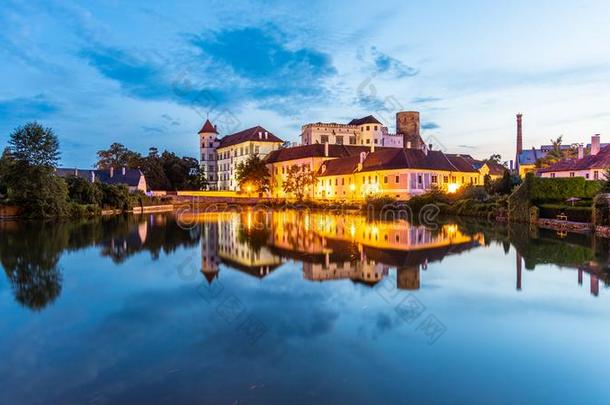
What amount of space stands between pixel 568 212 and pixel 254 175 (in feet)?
150

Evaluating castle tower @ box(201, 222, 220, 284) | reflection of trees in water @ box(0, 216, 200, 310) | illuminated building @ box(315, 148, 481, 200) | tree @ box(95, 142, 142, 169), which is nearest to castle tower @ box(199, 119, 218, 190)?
tree @ box(95, 142, 142, 169)

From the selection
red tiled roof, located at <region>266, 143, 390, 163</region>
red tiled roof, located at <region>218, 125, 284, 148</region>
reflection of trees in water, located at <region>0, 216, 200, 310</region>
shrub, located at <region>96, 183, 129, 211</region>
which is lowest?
reflection of trees in water, located at <region>0, 216, 200, 310</region>

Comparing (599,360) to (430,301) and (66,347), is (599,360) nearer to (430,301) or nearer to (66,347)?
(430,301)

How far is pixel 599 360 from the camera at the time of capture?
618cm

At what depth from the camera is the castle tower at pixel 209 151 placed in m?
90.5

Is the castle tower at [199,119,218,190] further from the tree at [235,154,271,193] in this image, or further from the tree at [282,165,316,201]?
the tree at [282,165,316,201]

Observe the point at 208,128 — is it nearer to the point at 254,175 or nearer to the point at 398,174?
the point at 254,175

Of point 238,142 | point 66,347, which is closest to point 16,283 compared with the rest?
point 66,347

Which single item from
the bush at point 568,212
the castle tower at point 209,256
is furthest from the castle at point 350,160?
the castle tower at point 209,256

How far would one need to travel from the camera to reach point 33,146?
33094 mm

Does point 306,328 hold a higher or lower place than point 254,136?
lower

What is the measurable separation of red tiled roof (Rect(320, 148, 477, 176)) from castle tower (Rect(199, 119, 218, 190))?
135ft

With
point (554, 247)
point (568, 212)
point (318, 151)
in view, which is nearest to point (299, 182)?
point (318, 151)

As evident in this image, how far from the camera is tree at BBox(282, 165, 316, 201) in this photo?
59.6m
